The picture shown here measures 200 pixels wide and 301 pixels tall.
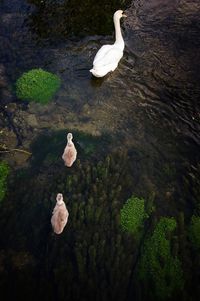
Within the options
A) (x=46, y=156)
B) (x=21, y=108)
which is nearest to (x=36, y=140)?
(x=46, y=156)

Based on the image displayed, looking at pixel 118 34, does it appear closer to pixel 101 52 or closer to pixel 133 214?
pixel 101 52

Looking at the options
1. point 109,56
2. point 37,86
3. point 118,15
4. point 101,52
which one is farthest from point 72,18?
point 37,86

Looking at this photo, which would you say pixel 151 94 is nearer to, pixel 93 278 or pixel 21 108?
pixel 21 108

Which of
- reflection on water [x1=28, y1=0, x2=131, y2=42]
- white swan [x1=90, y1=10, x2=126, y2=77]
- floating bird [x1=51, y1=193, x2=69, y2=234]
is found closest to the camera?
floating bird [x1=51, y1=193, x2=69, y2=234]

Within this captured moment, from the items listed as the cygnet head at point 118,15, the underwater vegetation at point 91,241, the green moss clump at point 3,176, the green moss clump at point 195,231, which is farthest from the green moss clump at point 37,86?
the green moss clump at point 195,231

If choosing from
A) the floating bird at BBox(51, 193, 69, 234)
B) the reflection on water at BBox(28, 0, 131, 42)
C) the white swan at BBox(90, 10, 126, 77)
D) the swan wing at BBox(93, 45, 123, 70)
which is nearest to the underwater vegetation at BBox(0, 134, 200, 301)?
the floating bird at BBox(51, 193, 69, 234)

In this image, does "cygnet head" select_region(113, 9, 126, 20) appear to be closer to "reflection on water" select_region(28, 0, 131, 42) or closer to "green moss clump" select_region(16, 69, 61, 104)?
"reflection on water" select_region(28, 0, 131, 42)
